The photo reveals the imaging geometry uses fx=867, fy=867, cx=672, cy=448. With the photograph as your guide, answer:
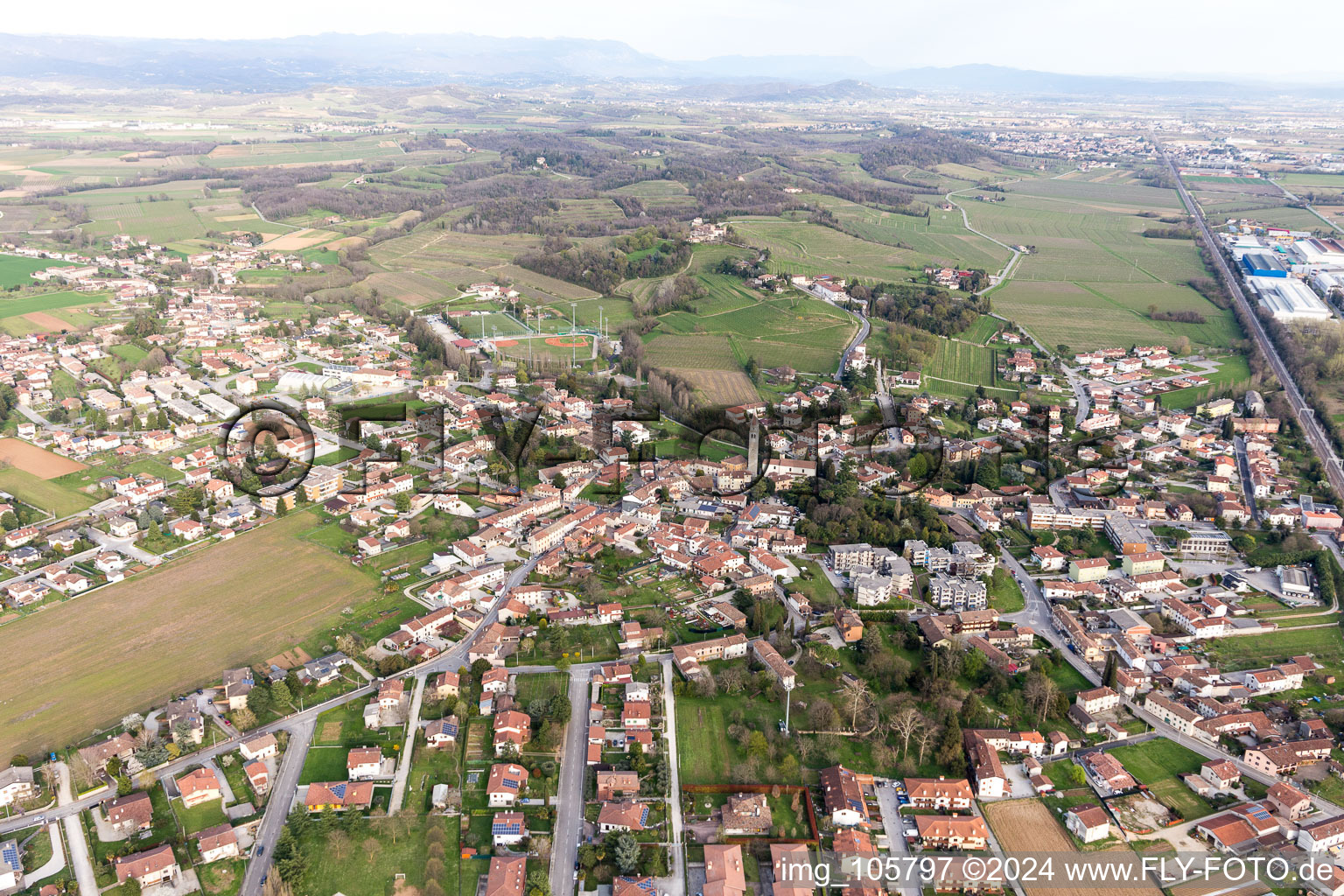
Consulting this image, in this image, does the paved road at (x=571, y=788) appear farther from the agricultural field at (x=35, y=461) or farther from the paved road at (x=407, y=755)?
the agricultural field at (x=35, y=461)

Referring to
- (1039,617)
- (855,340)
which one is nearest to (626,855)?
(1039,617)

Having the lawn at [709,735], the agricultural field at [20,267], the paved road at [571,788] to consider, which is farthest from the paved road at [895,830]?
the agricultural field at [20,267]

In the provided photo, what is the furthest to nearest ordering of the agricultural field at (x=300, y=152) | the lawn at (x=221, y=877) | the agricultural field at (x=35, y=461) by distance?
the agricultural field at (x=300, y=152), the agricultural field at (x=35, y=461), the lawn at (x=221, y=877)

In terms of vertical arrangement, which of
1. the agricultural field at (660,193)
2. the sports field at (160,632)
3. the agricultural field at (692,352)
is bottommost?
the sports field at (160,632)

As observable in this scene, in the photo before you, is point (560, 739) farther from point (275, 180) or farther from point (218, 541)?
point (275, 180)

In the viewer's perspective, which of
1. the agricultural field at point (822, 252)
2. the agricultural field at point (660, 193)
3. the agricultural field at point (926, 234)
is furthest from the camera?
the agricultural field at point (660, 193)

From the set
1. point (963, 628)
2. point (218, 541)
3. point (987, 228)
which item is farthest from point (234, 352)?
point (987, 228)
